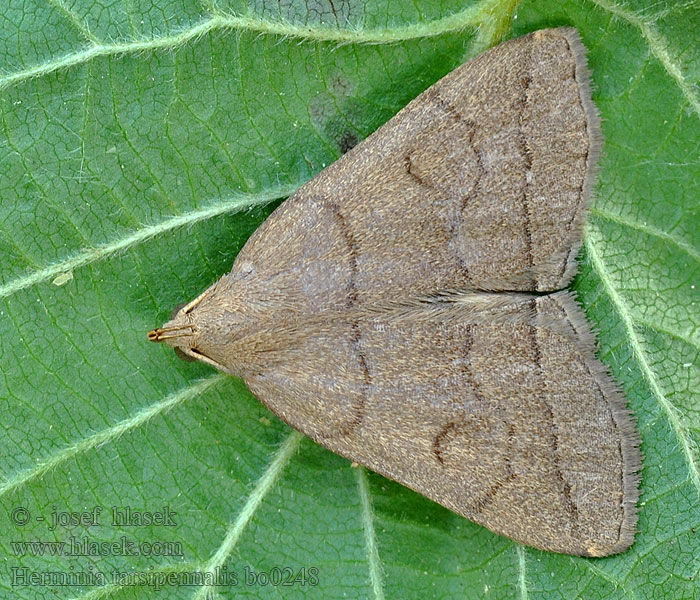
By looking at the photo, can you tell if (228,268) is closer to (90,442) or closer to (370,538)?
(90,442)

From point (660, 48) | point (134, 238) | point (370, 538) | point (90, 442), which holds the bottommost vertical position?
point (370, 538)

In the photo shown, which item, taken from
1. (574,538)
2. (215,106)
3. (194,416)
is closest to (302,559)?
(194,416)

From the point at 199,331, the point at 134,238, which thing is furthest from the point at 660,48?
the point at 134,238

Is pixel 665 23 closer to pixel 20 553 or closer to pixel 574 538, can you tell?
pixel 574 538

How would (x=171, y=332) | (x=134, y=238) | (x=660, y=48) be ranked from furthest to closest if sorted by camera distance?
(x=134, y=238), (x=171, y=332), (x=660, y=48)

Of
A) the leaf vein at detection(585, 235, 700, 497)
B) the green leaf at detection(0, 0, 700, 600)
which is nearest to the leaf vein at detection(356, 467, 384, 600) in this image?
the green leaf at detection(0, 0, 700, 600)

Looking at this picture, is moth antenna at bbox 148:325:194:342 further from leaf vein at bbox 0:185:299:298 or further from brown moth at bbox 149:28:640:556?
leaf vein at bbox 0:185:299:298

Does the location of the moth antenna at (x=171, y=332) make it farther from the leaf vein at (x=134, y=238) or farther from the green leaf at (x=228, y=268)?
the leaf vein at (x=134, y=238)

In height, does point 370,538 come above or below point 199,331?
below
